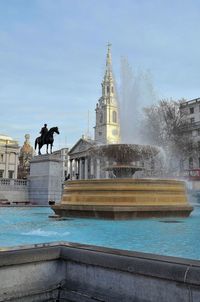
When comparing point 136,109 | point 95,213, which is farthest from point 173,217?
point 136,109

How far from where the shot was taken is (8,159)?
10044 centimetres

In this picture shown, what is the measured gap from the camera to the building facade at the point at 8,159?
98.8 meters

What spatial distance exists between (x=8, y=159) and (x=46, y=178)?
239ft

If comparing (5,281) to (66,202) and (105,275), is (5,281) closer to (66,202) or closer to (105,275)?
(105,275)

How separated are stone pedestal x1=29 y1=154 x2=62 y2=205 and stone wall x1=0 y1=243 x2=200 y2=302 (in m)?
26.2

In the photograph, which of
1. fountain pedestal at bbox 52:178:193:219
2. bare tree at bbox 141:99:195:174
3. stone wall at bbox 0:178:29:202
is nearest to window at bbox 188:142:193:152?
bare tree at bbox 141:99:195:174

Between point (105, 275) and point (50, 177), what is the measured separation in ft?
87.9

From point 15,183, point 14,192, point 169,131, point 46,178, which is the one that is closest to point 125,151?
point 46,178

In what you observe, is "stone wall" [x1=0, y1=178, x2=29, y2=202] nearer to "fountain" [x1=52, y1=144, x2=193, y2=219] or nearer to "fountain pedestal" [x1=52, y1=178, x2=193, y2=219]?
"fountain" [x1=52, y1=144, x2=193, y2=219]

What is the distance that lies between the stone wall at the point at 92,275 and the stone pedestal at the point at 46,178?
85.8ft

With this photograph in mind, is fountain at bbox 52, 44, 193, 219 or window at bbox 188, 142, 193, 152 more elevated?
window at bbox 188, 142, 193, 152

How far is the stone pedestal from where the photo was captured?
1191 inches

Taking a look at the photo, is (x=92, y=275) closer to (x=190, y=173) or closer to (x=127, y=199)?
(x=127, y=199)

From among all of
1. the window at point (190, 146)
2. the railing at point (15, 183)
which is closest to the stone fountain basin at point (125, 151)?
the railing at point (15, 183)
